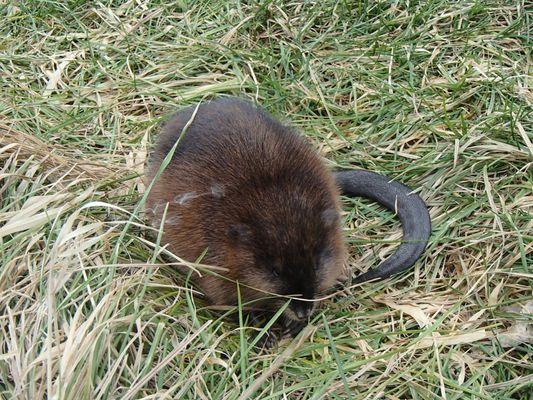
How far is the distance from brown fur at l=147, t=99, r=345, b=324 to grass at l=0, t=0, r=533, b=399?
213 mm

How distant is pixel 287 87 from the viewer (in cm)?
563

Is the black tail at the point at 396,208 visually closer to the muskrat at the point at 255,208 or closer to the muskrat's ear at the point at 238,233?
the muskrat at the point at 255,208

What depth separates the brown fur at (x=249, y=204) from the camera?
3.91 m

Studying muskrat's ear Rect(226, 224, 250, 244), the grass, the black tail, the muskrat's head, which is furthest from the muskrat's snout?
the black tail

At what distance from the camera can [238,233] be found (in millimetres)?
4016

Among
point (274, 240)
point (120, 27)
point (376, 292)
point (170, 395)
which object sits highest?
point (120, 27)

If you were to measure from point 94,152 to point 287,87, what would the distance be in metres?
1.41

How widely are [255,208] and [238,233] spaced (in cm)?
15

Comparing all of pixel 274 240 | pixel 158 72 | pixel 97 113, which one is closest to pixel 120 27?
pixel 158 72

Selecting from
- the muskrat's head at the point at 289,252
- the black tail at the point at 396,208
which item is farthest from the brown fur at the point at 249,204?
the black tail at the point at 396,208

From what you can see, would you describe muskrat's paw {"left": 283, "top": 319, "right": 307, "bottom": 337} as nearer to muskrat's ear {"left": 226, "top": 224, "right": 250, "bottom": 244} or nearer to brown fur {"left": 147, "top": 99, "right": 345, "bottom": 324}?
brown fur {"left": 147, "top": 99, "right": 345, "bottom": 324}

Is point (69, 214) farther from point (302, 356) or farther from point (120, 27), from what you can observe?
point (120, 27)

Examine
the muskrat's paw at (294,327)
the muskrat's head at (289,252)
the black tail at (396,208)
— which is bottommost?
the muskrat's paw at (294,327)

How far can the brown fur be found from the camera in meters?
3.91
